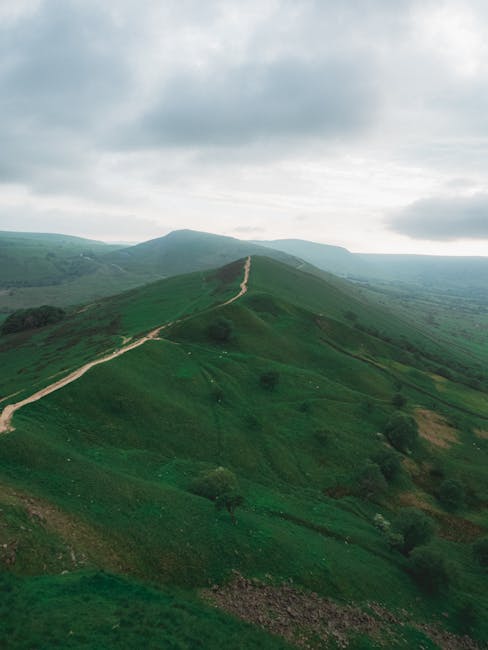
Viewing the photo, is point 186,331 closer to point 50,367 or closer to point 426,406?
point 50,367

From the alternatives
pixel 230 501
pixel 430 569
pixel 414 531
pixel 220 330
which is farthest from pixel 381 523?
pixel 220 330

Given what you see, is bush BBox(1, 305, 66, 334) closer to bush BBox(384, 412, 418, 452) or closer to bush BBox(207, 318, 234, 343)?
bush BBox(207, 318, 234, 343)

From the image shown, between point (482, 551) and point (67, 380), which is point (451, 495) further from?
point (67, 380)

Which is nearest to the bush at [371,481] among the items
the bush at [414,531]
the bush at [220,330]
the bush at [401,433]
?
the bush at [414,531]

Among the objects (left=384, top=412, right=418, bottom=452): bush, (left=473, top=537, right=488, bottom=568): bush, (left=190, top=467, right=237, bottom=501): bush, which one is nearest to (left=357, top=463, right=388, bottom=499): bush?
(left=384, top=412, right=418, bottom=452): bush

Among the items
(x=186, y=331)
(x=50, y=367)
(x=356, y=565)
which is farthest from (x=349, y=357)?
(x=50, y=367)
